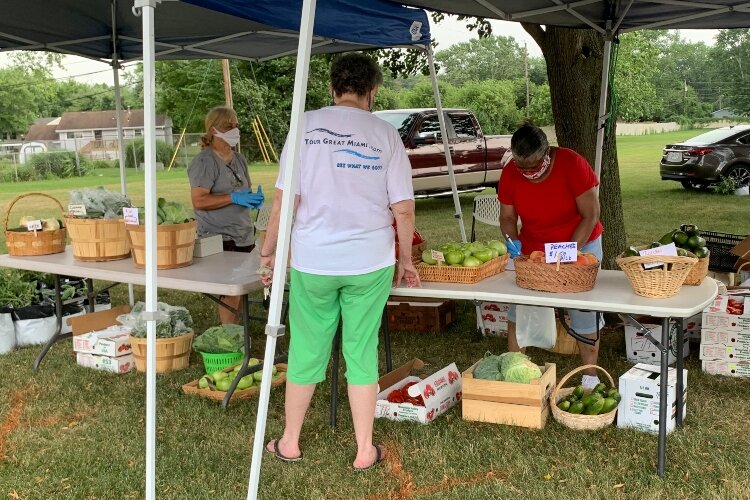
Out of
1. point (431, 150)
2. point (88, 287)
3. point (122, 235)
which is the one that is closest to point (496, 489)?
point (122, 235)

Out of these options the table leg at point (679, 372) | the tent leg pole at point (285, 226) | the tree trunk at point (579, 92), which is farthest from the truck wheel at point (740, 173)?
the tent leg pole at point (285, 226)

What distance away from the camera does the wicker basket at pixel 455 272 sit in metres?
3.56

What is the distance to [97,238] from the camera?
14.4ft

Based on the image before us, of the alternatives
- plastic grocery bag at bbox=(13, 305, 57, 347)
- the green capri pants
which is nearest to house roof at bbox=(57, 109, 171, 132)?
plastic grocery bag at bbox=(13, 305, 57, 347)

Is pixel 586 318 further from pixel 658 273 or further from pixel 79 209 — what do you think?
pixel 79 209

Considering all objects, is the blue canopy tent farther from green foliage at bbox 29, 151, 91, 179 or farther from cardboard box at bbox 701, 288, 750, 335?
green foliage at bbox 29, 151, 91, 179

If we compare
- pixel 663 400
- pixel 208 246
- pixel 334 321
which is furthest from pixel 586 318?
pixel 208 246

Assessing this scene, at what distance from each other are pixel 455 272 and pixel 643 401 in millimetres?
1106

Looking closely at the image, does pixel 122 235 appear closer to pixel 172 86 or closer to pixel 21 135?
pixel 172 86

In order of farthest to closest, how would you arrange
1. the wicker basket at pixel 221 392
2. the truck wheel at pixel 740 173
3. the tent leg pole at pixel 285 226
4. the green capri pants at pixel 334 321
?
the truck wheel at pixel 740 173, the wicker basket at pixel 221 392, the green capri pants at pixel 334 321, the tent leg pole at pixel 285 226

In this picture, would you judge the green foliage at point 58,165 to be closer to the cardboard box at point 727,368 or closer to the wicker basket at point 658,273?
the cardboard box at point 727,368

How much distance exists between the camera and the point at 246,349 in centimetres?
411

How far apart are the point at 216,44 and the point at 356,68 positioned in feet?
11.1

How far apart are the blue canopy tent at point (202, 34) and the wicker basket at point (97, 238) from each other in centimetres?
114
